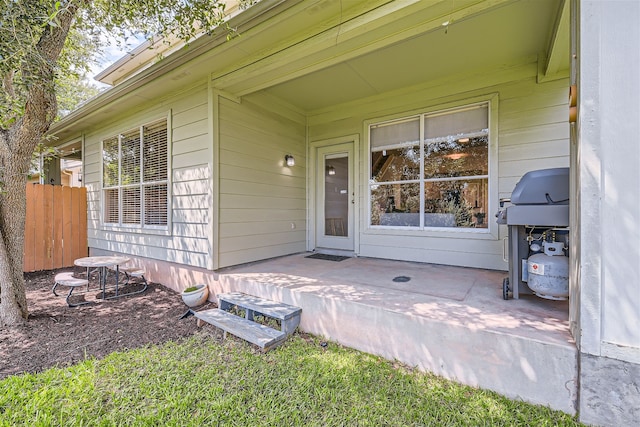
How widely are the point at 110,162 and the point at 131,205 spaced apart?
1.26m

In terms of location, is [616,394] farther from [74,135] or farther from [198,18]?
[74,135]

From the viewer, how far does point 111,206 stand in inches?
226

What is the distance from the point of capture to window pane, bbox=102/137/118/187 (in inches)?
221

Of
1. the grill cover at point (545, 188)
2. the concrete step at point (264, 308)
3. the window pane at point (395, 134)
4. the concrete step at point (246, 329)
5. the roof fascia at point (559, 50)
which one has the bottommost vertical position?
the concrete step at point (246, 329)

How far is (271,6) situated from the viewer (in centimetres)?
264

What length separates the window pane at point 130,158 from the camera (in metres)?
5.13

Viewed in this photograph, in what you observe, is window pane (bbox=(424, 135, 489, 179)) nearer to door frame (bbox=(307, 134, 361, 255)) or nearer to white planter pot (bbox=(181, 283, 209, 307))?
door frame (bbox=(307, 134, 361, 255))

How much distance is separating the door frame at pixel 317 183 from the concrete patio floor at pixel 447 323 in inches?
55.3

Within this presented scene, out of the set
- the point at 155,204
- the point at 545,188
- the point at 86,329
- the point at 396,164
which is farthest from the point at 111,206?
the point at 545,188

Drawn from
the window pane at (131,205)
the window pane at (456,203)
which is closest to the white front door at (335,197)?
the window pane at (456,203)

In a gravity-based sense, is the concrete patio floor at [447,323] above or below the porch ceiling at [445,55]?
below

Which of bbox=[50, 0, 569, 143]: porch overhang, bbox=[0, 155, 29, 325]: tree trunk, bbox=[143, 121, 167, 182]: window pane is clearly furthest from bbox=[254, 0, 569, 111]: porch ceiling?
bbox=[0, 155, 29, 325]: tree trunk

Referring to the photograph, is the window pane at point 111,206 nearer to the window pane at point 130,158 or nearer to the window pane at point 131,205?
the window pane at point 131,205

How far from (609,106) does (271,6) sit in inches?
106
